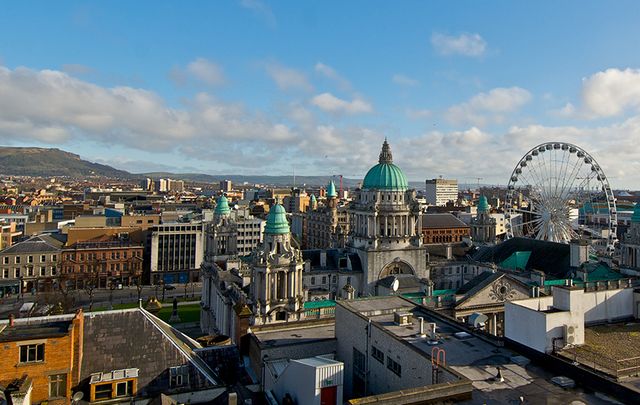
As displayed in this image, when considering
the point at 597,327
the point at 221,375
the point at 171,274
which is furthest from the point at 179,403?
the point at 171,274

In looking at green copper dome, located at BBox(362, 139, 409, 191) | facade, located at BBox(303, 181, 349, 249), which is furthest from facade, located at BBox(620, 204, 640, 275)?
facade, located at BBox(303, 181, 349, 249)

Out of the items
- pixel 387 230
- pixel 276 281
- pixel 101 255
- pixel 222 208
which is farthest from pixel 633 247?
pixel 101 255

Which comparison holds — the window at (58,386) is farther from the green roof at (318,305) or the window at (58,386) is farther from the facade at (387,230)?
the facade at (387,230)

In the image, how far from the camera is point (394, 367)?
25375 millimetres

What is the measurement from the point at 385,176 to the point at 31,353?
53532 millimetres

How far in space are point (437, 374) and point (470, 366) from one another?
376 cm

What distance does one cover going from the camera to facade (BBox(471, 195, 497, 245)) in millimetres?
89875

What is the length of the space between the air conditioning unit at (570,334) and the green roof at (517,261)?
4760 centimetres

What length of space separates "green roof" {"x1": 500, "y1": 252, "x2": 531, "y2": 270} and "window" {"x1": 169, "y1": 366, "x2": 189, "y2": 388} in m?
56.9

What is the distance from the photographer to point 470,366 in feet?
78.6

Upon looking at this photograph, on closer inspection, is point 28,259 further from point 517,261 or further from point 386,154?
point 517,261

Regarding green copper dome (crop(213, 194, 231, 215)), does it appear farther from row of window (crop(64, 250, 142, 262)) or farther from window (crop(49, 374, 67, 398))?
row of window (crop(64, 250, 142, 262))

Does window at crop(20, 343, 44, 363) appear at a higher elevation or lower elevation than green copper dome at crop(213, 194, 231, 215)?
lower

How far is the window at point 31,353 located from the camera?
23641 mm
